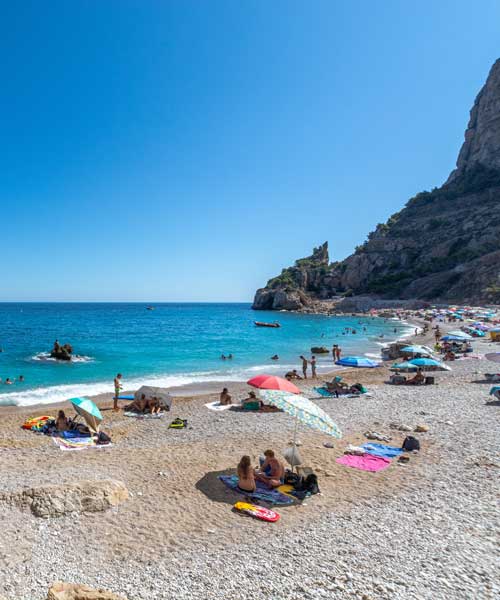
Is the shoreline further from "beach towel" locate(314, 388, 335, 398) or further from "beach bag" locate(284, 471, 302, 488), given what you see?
"beach bag" locate(284, 471, 302, 488)

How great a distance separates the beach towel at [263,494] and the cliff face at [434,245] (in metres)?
93.3

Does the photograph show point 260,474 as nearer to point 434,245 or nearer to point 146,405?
point 146,405

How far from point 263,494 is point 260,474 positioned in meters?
0.62

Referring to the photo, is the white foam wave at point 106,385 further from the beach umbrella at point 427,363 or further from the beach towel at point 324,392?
the beach umbrella at point 427,363

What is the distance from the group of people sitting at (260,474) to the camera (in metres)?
8.11

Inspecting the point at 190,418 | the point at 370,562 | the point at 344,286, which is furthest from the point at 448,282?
the point at 370,562

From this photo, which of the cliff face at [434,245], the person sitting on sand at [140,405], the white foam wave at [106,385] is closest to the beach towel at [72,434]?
the person sitting on sand at [140,405]

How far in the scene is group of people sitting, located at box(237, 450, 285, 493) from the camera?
319 inches

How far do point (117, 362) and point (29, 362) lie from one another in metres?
7.20

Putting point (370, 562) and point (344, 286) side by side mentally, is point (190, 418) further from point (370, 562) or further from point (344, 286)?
point (344, 286)

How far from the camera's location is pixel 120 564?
18.3 feet

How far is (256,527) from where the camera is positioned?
673cm

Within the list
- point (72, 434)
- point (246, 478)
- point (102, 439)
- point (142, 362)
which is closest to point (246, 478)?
point (246, 478)

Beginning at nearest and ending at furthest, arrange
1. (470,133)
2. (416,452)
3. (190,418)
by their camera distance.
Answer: (416,452) → (190,418) → (470,133)
